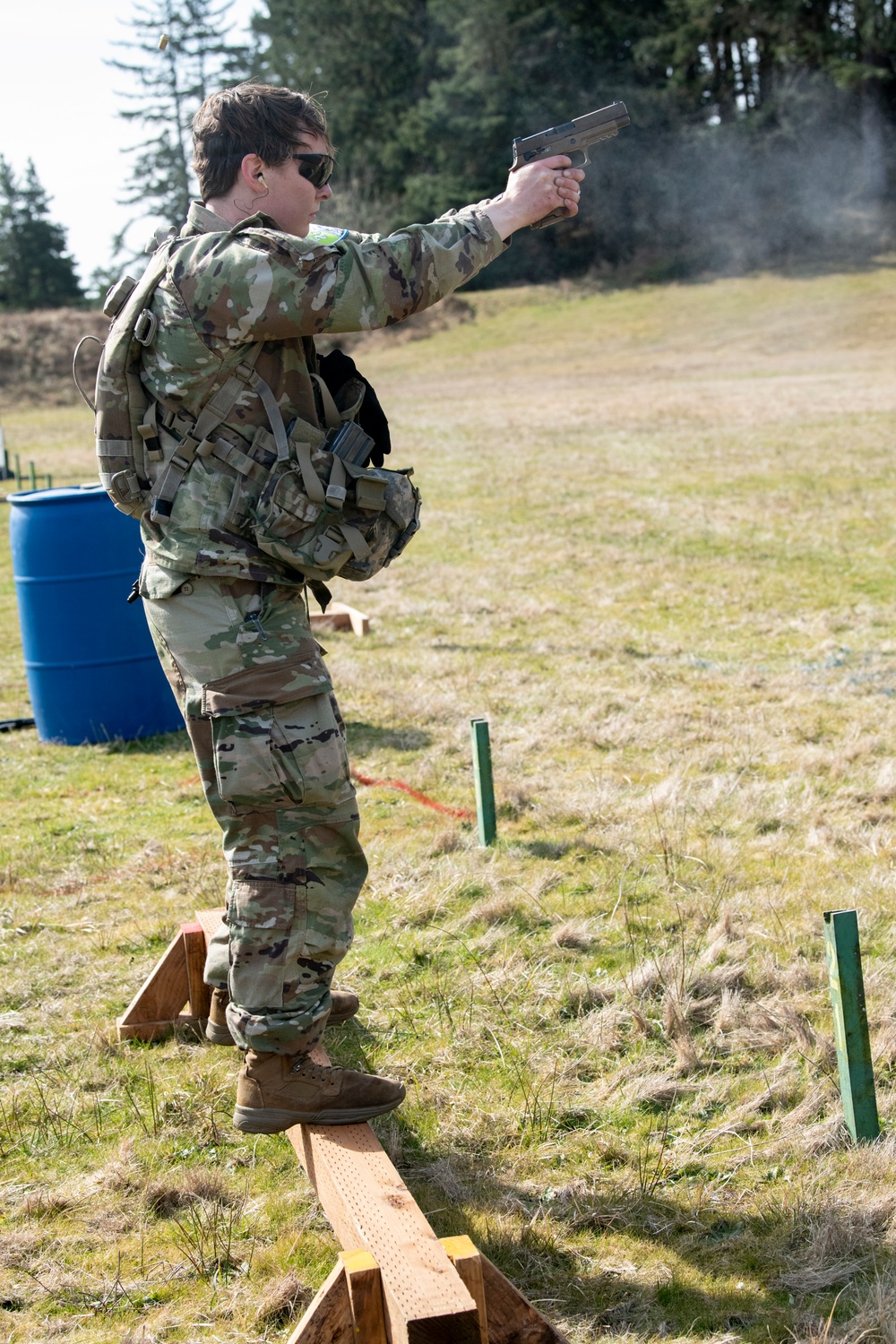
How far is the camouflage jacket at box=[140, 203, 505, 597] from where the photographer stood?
2.62 metres

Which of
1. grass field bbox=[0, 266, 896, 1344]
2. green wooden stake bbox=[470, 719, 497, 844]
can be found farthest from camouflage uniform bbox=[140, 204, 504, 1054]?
green wooden stake bbox=[470, 719, 497, 844]

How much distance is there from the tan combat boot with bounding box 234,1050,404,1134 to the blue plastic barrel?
3.92 meters

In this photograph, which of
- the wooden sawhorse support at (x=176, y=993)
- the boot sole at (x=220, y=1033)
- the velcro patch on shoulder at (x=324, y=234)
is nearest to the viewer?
the velcro patch on shoulder at (x=324, y=234)

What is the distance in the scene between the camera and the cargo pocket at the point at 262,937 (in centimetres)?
282

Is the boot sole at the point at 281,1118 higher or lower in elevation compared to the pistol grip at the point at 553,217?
lower

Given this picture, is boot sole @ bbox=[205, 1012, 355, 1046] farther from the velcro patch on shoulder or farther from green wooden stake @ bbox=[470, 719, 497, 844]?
the velcro patch on shoulder

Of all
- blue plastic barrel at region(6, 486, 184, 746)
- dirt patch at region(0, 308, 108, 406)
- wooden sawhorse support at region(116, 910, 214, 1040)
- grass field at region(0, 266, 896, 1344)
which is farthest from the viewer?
dirt patch at region(0, 308, 108, 406)

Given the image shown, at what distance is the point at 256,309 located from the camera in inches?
Answer: 103

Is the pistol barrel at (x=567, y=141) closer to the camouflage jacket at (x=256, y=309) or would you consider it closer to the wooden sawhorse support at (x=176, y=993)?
the camouflage jacket at (x=256, y=309)

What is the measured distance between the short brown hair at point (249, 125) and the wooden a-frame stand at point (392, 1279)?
2.19m

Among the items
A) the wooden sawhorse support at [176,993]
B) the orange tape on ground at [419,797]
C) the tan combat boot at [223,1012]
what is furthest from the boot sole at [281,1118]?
the orange tape on ground at [419,797]

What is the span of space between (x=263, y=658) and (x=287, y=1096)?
1.01 m

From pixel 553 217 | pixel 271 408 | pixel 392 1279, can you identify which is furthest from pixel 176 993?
pixel 553 217

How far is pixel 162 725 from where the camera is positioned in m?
7.10
